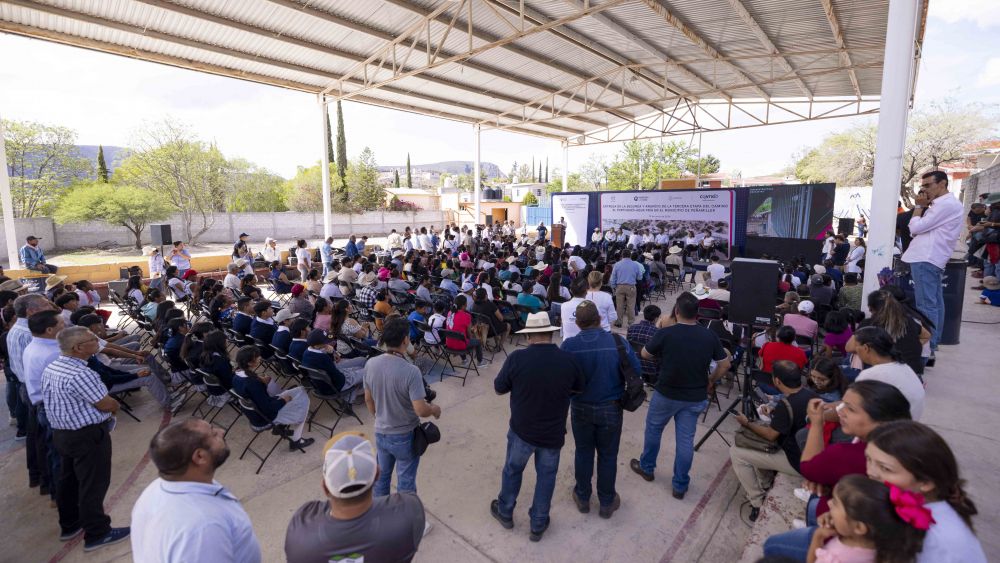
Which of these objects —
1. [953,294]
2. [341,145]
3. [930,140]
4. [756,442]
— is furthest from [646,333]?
[341,145]

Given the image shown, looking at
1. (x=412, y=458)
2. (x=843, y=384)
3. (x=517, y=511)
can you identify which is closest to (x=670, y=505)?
(x=517, y=511)

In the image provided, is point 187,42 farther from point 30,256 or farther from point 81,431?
point 81,431

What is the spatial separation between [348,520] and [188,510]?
53 centimetres

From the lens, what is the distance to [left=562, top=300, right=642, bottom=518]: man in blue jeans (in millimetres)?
2869

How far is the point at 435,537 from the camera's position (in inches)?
118

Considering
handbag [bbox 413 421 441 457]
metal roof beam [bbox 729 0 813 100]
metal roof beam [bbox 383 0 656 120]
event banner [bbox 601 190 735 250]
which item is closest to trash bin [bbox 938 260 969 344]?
handbag [bbox 413 421 441 457]

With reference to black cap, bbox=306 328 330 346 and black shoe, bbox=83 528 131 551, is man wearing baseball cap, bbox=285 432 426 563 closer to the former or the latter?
black shoe, bbox=83 528 131 551

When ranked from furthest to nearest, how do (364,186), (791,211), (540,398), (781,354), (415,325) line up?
(364,186)
(791,211)
(415,325)
(781,354)
(540,398)

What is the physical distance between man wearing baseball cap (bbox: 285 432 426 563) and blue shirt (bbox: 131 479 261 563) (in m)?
0.21

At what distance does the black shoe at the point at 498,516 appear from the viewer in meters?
3.05

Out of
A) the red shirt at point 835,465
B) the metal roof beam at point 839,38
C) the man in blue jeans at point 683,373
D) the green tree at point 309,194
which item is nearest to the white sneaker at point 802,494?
the man in blue jeans at point 683,373

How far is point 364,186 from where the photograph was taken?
3244cm

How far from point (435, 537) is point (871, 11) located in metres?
13.7

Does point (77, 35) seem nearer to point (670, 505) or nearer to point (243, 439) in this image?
point (243, 439)
